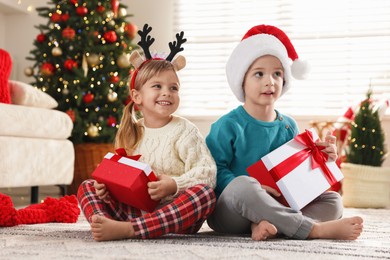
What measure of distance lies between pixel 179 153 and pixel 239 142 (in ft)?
0.69

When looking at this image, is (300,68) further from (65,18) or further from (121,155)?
(65,18)

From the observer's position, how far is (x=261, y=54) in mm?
1854

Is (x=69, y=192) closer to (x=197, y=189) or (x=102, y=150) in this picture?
(x=102, y=150)

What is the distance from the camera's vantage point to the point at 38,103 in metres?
3.28

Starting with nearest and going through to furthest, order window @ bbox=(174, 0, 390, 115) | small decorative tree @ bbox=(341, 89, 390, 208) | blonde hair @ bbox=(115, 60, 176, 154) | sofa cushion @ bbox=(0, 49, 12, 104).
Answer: blonde hair @ bbox=(115, 60, 176, 154) → sofa cushion @ bbox=(0, 49, 12, 104) → small decorative tree @ bbox=(341, 89, 390, 208) → window @ bbox=(174, 0, 390, 115)

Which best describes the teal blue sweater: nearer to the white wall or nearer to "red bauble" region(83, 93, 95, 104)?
"red bauble" region(83, 93, 95, 104)

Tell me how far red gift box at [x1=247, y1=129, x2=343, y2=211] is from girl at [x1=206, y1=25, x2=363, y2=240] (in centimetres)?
3

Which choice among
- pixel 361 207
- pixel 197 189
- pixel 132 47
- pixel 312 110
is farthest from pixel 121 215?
pixel 312 110

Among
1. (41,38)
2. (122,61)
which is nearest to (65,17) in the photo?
(41,38)

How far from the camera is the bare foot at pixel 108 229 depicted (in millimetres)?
1508

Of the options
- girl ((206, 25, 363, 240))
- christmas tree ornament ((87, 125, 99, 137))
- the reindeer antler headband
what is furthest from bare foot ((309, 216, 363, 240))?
christmas tree ornament ((87, 125, 99, 137))

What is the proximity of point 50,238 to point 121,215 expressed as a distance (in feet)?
0.70

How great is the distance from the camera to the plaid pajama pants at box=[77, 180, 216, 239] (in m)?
1.54

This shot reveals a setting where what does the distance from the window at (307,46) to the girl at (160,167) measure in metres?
2.49
